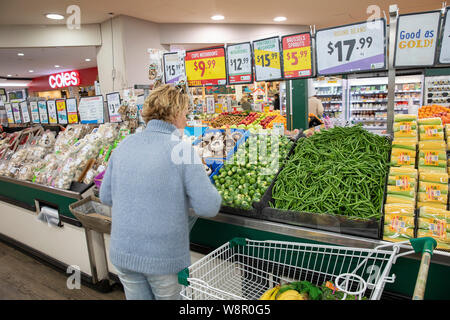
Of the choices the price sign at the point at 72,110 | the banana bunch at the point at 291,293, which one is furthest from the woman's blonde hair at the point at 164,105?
the price sign at the point at 72,110

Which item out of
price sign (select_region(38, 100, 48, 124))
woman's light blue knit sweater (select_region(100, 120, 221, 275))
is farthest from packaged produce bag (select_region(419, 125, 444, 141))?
price sign (select_region(38, 100, 48, 124))

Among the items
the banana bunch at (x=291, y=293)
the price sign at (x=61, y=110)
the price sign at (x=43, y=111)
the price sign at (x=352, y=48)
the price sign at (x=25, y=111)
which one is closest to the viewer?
the banana bunch at (x=291, y=293)

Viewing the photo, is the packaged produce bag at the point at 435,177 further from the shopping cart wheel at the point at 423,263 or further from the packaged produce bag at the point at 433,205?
the shopping cart wheel at the point at 423,263

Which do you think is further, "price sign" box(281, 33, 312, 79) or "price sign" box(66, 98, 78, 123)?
"price sign" box(66, 98, 78, 123)

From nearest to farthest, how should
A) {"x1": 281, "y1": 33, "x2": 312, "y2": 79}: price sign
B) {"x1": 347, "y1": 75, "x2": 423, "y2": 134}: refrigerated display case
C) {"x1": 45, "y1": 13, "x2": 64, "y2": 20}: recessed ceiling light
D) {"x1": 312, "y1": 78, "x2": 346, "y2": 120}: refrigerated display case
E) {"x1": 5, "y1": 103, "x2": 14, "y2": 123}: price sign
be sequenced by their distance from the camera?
1. {"x1": 281, "y1": 33, "x2": 312, "y2": 79}: price sign
2. {"x1": 5, "y1": 103, "x2": 14, "y2": 123}: price sign
3. {"x1": 45, "y1": 13, "x2": 64, "y2": 20}: recessed ceiling light
4. {"x1": 347, "y1": 75, "x2": 423, "y2": 134}: refrigerated display case
5. {"x1": 312, "y1": 78, "x2": 346, "y2": 120}: refrigerated display case

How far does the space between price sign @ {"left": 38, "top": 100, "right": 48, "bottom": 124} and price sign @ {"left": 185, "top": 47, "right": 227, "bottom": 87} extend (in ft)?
9.76

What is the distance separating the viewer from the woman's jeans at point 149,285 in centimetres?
169

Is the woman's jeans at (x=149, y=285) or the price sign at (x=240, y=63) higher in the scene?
the price sign at (x=240, y=63)

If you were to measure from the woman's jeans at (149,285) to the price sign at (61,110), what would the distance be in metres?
3.79

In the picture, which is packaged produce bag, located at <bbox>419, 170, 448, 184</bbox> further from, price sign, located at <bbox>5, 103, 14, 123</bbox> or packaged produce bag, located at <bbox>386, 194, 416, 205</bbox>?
price sign, located at <bbox>5, 103, 14, 123</bbox>

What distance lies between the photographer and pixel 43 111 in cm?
516

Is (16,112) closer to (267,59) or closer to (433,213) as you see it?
(267,59)

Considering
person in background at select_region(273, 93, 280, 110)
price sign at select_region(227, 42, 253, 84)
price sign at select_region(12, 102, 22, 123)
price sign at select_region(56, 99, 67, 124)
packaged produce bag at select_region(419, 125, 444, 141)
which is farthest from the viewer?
person in background at select_region(273, 93, 280, 110)

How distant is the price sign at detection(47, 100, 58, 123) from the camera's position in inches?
196
